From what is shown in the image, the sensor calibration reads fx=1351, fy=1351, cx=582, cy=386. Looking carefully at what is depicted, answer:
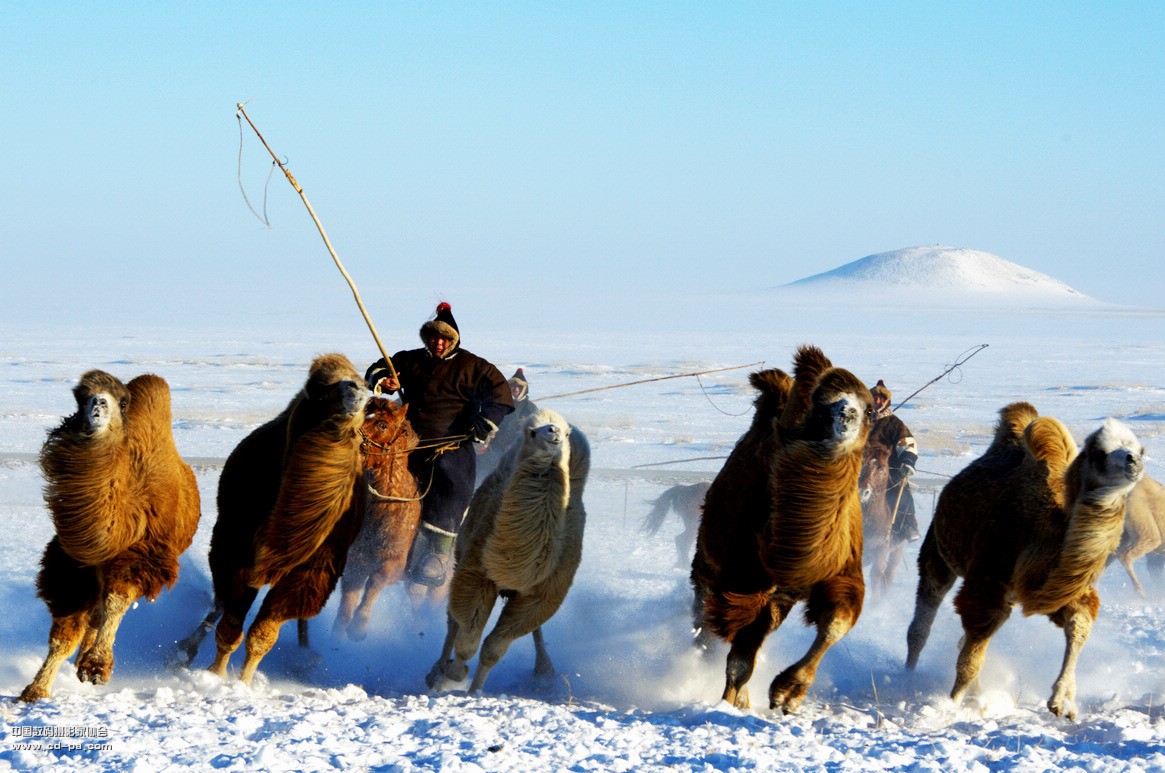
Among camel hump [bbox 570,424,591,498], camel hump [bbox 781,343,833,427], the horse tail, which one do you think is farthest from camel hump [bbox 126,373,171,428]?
the horse tail

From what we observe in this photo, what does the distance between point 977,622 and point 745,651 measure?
1.23m

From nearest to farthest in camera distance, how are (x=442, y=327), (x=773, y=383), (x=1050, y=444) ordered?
(x=1050, y=444), (x=773, y=383), (x=442, y=327)

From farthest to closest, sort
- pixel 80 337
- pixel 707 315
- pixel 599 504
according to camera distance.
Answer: pixel 707 315
pixel 80 337
pixel 599 504

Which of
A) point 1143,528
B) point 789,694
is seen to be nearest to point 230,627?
point 789,694

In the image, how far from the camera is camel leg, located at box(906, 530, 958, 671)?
7.85 metres

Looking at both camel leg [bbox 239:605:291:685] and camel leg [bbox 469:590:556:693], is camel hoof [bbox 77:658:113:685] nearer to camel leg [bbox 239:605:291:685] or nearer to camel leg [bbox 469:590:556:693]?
camel leg [bbox 239:605:291:685]

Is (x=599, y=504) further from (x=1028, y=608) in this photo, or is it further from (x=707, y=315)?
(x=707, y=315)

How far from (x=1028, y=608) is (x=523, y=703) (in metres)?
2.56

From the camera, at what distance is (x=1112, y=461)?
→ 6203 mm

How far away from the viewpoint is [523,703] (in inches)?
249

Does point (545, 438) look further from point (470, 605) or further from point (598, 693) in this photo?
point (598, 693)

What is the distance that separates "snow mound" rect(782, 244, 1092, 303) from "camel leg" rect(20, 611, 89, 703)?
163 metres

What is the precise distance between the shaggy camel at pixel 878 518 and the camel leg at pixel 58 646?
640 centimetres

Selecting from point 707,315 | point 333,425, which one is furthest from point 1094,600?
point 707,315
